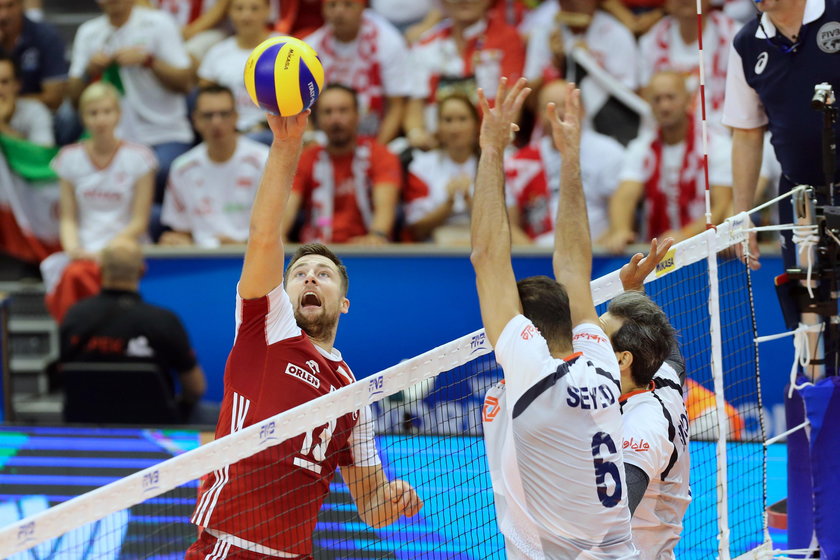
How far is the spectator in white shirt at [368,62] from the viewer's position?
1138 centimetres

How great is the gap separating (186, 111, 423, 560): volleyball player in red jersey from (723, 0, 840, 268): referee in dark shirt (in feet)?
7.70

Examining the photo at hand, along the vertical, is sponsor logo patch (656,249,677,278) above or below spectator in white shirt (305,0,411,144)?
below

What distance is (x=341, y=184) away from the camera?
1066 centimetres

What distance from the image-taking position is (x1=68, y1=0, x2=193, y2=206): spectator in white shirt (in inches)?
462

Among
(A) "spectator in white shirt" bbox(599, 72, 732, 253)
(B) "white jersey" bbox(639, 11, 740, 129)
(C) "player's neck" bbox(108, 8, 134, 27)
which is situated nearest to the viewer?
(A) "spectator in white shirt" bbox(599, 72, 732, 253)

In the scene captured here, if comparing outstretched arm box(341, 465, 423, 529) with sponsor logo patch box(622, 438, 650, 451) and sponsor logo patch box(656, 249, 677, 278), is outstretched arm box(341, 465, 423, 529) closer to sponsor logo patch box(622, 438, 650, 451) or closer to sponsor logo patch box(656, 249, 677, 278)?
sponsor logo patch box(622, 438, 650, 451)

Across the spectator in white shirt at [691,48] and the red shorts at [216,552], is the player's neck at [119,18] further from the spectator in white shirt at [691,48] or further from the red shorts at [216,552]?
the red shorts at [216,552]

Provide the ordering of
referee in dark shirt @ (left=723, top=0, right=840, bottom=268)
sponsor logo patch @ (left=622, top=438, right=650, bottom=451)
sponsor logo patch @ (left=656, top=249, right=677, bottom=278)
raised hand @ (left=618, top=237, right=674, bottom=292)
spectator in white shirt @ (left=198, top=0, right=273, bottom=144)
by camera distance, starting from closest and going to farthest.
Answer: sponsor logo patch @ (left=622, top=438, right=650, bottom=451), raised hand @ (left=618, top=237, right=674, bottom=292), sponsor logo patch @ (left=656, top=249, right=677, bottom=278), referee in dark shirt @ (left=723, top=0, right=840, bottom=268), spectator in white shirt @ (left=198, top=0, right=273, bottom=144)

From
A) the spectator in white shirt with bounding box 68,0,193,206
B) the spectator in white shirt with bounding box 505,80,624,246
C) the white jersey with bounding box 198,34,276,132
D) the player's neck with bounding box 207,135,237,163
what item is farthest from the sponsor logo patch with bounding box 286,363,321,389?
the spectator in white shirt with bounding box 68,0,193,206

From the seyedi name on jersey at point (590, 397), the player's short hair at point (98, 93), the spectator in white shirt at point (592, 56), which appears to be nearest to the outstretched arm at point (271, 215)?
the seyedi name on jersey at point (590, 397)

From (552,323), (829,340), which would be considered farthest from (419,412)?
(552,323)

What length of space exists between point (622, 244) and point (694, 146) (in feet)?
3.58

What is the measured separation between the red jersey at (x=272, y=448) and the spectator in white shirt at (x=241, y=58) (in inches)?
264

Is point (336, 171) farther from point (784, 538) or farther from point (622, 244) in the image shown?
point (784, 538)
